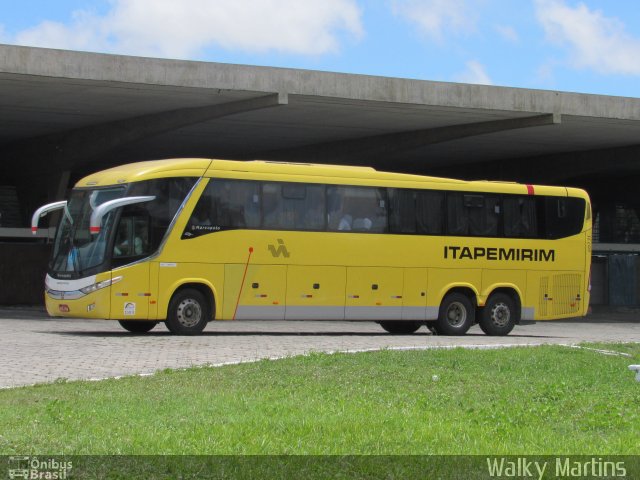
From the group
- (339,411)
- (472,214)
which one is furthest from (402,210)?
(339,411)

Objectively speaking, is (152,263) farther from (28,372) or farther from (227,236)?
(28,372)

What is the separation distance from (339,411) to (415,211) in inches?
586

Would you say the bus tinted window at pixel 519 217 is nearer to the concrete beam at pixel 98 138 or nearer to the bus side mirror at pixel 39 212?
the concrete beam at pixel 98 138

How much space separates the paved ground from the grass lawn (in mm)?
1768

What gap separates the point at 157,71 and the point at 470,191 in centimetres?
825

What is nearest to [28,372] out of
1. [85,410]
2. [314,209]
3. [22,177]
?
[85,410]

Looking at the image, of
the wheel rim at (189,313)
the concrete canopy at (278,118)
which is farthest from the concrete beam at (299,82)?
the wheel rim at (189,313)

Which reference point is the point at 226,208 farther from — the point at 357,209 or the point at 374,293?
the point at 374,293

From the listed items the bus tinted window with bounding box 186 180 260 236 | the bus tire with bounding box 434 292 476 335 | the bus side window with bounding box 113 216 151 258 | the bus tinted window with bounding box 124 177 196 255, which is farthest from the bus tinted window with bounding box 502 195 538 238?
the bus side window with bounding box 113 216 151 258

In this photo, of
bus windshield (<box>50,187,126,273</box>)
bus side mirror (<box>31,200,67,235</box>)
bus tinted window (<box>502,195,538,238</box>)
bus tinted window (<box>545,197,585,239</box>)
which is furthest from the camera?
bus tinted window (<box>545,197,585,239</box>)

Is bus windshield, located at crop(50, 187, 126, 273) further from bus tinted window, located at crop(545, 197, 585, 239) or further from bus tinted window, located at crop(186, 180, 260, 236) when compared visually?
bus tinted window, located at crop(545, 197, 585, 239)

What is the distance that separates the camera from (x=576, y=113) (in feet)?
108

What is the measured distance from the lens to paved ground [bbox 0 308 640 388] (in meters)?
15.1

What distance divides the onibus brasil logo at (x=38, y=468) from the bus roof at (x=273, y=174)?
14491 millimetres
